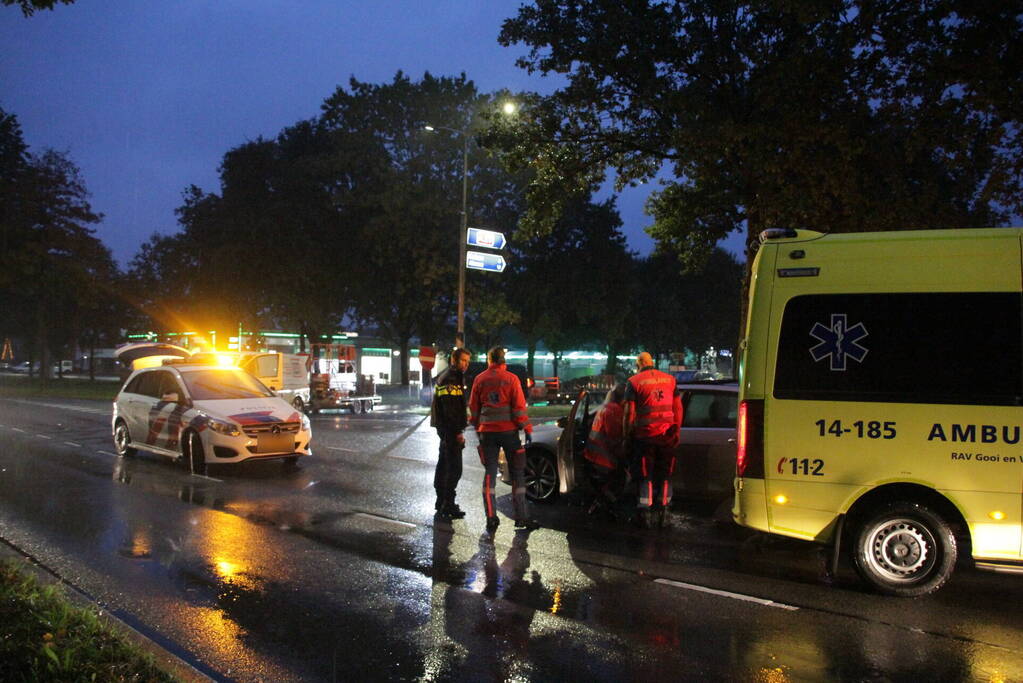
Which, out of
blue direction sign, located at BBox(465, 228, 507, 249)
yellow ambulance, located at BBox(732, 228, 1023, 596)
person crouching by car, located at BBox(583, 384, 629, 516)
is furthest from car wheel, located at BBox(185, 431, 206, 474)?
blue direction sign, located at BBox(465, 228, 507, 249)

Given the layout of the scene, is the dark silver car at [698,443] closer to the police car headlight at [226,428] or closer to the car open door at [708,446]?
the car open door at [708,446]

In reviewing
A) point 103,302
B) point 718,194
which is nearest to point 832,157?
point 718,194

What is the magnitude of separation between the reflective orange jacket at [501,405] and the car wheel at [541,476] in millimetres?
1837

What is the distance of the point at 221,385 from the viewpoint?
1338cm

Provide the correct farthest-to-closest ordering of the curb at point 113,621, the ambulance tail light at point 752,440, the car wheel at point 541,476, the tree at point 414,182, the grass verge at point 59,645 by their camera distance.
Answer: the tree at point 414,182 → the car wheel at point 541,476 → the ambulance tail light at point 752,440 → the curb at point 113,621 → the grass verge at point 59,645

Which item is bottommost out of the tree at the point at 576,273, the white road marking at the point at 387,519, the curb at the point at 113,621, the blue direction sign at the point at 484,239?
the white road marking at the point at 387,519

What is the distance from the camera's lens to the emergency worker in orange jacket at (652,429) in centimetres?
855

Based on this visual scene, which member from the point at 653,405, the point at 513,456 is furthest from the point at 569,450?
the point at 653,405

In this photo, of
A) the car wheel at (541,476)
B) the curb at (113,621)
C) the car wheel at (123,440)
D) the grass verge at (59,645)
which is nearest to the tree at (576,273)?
the car wheel at (123,440)

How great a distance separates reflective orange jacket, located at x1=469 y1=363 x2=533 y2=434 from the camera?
8539mm

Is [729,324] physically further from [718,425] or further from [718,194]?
[718,425]

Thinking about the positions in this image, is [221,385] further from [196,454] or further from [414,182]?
[414,182]

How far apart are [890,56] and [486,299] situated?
27.4 meters

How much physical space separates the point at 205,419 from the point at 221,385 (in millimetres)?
1183
